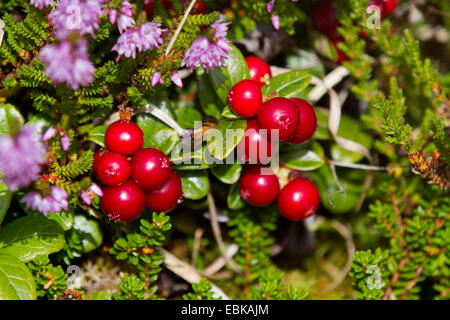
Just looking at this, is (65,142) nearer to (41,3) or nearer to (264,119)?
(41,3)

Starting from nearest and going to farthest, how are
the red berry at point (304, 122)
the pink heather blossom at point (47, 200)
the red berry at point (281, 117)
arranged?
1. the pink heather blossom at point (47, 200)
2. the red berry at point (281, 117)
3. the red berry at point (304, 122)

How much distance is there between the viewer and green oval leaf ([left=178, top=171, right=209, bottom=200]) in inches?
63.8

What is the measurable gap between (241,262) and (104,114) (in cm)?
85

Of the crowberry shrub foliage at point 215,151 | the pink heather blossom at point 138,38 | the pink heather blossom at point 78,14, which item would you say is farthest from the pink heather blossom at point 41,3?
the pink heather blossom at point 138,38


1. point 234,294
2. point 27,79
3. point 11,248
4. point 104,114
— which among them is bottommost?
point 234,294

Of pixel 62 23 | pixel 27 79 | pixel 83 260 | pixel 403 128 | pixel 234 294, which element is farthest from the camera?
pixel 234 294

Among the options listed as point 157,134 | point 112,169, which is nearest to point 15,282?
point 112,169

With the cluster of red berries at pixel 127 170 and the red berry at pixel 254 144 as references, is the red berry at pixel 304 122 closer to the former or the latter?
the red berry at pixel 254 144

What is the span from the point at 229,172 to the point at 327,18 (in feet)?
2.99

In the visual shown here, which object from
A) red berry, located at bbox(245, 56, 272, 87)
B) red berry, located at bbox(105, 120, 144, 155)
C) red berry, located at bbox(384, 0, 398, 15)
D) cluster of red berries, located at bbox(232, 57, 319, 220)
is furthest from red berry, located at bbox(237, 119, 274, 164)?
red berry, located at bbox(384, 0, 398, 15)

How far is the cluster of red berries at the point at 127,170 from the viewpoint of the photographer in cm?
135

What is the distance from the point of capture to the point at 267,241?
1.83m
